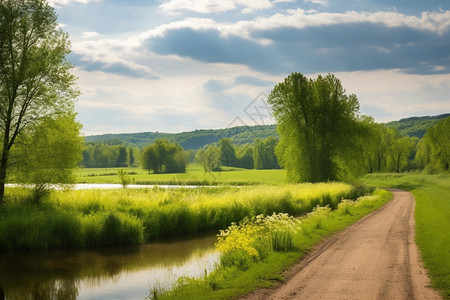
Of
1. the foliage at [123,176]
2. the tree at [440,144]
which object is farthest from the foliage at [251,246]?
the tree at [440,144]

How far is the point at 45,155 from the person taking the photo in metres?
24.8

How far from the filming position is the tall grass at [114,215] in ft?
65.5

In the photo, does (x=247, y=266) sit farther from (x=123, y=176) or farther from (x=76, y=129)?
(x=123, y=176)

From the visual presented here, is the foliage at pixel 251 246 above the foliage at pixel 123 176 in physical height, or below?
below

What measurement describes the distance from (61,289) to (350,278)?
934 centimetres

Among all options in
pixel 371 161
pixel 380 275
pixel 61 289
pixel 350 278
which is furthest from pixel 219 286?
pixel 371 161

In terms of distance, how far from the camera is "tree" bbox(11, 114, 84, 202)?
2423 cm

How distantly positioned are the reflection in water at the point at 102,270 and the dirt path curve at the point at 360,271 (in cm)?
413

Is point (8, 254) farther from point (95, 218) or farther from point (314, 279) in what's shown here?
point (314, 279)

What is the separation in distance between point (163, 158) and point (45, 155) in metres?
85.8

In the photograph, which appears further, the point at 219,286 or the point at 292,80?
the point at 292,80

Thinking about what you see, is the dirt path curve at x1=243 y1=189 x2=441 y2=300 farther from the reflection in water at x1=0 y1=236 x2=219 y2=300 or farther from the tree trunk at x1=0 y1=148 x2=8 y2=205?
the tree trunk at x1=0 y1=148 x2=8 y2=205

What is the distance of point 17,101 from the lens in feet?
81.5

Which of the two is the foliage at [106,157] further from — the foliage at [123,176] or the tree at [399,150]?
the foliage at [123,176]
